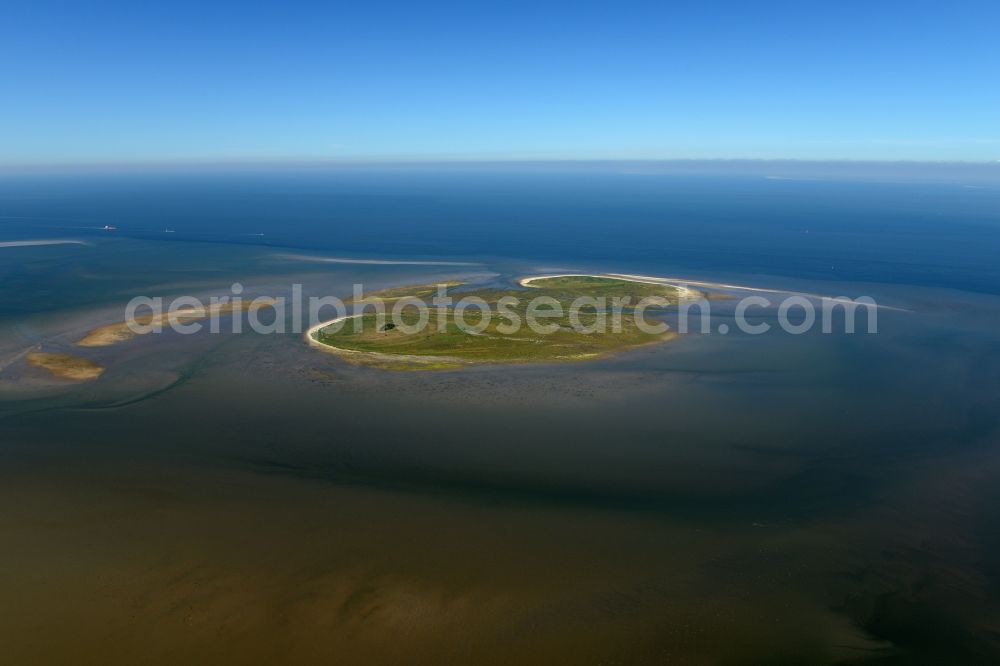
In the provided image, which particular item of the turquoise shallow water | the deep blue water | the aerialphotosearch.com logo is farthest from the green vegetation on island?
the deep blue water

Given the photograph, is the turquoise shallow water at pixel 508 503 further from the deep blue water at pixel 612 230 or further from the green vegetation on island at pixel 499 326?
the deep blue water at pixel 612 230

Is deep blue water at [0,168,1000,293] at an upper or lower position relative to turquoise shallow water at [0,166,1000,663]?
upper

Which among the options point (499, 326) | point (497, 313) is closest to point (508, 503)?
point (499, 326)

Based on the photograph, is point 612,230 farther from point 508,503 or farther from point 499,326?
point 508,503

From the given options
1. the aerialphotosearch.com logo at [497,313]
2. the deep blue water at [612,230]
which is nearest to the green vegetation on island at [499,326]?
the aerialphotosearch.com logo at [497,313]

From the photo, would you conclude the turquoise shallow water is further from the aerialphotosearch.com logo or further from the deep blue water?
the deep blue water

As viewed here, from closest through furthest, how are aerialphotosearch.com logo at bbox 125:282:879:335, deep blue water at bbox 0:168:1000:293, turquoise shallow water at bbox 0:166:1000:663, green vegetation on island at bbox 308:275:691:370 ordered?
turquoise shallow water at bbox 0:166:1000:663
green vegetation on island at bbox 308:275:691:370
aerialphotosearch.com logo at bbox 125:282:879:335
deep blue water at bbox 0:168:1000:293
